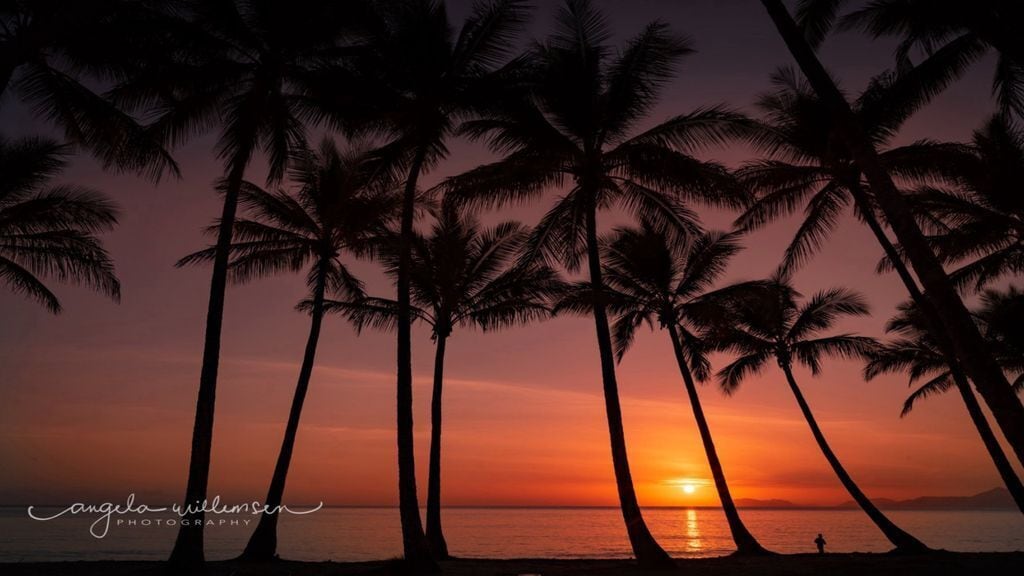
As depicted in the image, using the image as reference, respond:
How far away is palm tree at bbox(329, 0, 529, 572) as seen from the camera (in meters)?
12.7

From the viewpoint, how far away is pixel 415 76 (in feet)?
42.3

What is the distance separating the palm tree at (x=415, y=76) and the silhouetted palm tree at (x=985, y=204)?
1030 cm

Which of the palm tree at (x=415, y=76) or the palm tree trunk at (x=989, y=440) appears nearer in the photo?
the palm tree at (x=415, y=76)

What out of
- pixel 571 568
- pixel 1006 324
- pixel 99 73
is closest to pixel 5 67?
pixel 99 73

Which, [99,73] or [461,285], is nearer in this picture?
[99,73]

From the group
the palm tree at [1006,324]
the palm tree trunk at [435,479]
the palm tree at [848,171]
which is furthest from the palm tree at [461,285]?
the palm tree at [1006,324]

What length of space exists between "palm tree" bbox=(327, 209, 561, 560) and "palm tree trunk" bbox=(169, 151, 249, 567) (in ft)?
19.4

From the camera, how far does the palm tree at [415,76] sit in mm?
12703

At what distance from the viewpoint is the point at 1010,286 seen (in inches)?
915

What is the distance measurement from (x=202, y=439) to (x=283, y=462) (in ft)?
12.9

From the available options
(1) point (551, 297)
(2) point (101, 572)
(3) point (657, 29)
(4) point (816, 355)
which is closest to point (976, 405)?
(4) point (816, 355)

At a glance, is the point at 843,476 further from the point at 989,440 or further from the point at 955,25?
the point at 955,25

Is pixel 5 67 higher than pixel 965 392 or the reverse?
higher

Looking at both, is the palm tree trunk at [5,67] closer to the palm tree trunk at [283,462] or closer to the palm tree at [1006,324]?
the palm tree trunk at [283,462]
